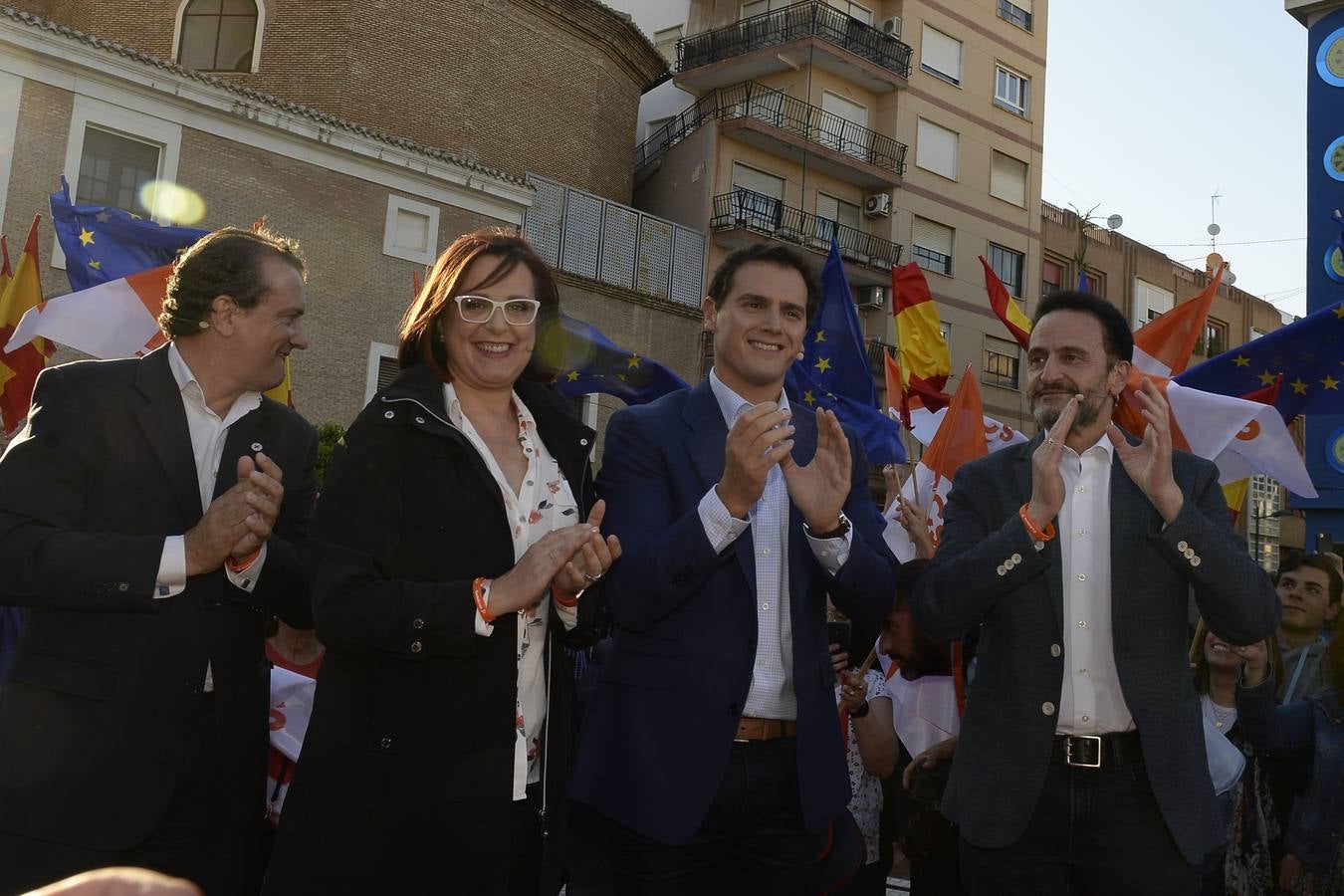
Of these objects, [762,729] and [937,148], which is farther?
[937,148]

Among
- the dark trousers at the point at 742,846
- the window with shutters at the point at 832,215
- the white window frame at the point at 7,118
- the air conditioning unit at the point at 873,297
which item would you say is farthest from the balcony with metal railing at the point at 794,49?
the dark trousers at the point at 742,846

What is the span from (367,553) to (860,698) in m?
2.55

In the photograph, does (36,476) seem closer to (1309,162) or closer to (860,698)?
(860,698)

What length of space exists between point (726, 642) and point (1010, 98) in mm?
33799

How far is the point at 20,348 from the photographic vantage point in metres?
7.66

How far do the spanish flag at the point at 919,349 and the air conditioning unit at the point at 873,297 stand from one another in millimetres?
18656

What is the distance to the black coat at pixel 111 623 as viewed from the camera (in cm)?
248

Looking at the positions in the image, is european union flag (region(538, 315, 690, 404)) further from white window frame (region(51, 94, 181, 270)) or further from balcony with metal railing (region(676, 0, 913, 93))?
balcony with metal railing (region(676, 0, 913, 93))

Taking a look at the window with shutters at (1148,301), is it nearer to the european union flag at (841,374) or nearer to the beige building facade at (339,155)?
the beige building facade at (339,155)

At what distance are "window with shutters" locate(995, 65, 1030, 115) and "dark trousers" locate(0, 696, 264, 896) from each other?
33.3 m

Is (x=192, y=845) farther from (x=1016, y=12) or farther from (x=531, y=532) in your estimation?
(x=1016, y=12)

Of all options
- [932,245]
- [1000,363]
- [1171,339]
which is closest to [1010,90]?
[932,245]

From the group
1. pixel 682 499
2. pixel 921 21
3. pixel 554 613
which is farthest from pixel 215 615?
pixel 921 21

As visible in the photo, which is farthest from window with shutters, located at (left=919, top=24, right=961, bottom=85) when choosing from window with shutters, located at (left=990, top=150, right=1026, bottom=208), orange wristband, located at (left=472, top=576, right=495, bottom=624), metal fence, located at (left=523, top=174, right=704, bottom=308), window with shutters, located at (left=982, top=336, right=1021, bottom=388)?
orange wristband, located at (left=472, top=576, right=495, bottom=624)
